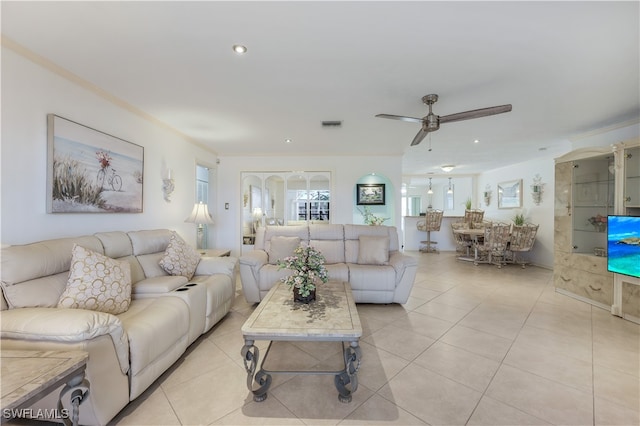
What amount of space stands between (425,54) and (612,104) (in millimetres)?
2649

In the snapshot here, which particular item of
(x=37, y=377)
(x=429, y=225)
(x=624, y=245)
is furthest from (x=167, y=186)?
(x=429, y=225)

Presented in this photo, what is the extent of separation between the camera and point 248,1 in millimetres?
1471

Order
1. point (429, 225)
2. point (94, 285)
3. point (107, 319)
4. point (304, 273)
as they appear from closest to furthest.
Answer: point (107, 319), point (94, 285), point (304, 273), point (429, 225)

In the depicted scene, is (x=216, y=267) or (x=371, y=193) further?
(x=371, y=193)

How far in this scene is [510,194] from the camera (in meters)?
6.59

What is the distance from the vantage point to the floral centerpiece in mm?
2104

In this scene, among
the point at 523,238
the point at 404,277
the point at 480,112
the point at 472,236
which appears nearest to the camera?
the point at 480,112

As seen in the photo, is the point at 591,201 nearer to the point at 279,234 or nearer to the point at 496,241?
the point at 496,241

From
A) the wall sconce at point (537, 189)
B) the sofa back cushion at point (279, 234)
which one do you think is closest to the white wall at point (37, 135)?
the sofa back cushion at point (279, 234)

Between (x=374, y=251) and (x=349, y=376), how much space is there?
2.01 metres

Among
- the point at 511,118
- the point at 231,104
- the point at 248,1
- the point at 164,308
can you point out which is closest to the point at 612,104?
the point at 511,118

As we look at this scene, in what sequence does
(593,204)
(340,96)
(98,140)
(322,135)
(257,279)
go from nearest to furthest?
(98,140) < (340,96) < (257,279) < (593,204) < (322,135)

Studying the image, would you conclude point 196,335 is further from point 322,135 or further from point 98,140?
point 322,135

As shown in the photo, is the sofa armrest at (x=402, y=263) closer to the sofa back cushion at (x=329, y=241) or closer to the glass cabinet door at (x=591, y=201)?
the sofa back cushion at (x=329, y=241)
